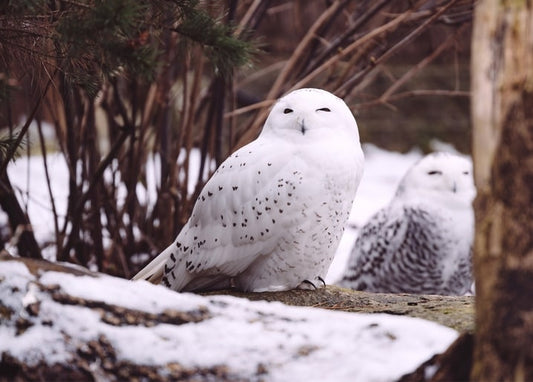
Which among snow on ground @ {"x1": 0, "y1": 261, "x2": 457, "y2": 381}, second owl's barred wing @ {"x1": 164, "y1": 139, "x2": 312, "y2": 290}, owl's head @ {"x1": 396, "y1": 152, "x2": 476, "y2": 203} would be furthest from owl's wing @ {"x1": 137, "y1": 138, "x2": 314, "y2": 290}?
owl's head @ {"x1": 396, "y1": 152, "x2": 476, "y2": 203}

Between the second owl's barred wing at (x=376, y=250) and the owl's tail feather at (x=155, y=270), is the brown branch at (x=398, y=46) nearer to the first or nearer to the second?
the second owl's barred wing at (x=376, y=250)

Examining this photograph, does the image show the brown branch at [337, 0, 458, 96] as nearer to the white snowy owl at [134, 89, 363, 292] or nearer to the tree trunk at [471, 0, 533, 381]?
the white snowy owl at [134, 89, 363, 292]

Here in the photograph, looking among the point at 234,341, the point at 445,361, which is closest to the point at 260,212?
the point at 234,341

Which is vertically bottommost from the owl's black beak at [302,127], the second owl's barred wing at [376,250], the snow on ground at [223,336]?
the second owl's barred wing at [376,250]

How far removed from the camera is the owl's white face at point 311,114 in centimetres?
215

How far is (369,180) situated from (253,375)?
488 cm

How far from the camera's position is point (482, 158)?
1.30 m

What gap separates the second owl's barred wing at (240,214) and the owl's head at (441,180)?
1.45 meters

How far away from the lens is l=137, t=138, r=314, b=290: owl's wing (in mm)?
2115

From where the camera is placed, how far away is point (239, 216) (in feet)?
7.14

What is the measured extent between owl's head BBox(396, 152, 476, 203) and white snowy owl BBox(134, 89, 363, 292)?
1339 mm

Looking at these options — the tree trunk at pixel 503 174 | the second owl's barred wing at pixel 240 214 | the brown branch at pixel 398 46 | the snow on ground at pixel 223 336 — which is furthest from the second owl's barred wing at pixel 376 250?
the tree trunk at pixel 503 174

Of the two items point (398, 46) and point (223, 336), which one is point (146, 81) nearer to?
point (223, 336)

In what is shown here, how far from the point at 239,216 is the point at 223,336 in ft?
2.16
